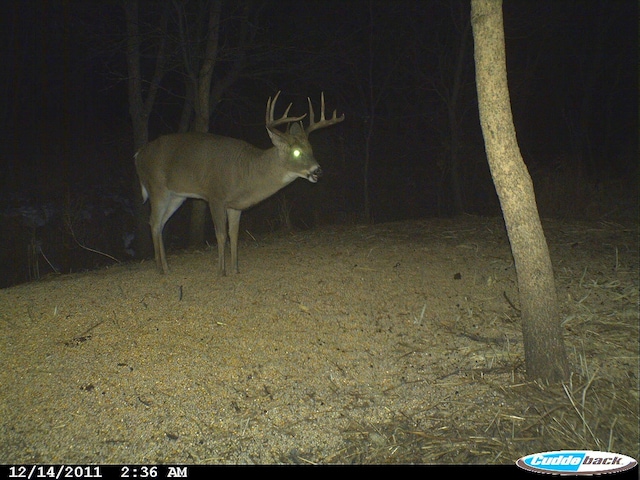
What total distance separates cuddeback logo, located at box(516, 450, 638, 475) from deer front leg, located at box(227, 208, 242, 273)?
4190mm

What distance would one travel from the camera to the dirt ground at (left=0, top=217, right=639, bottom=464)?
332 centimetres

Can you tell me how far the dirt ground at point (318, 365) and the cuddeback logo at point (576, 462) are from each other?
102 millimetres

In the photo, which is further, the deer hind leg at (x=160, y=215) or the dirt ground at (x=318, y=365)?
the deer hind leg at (x=160, y=215)

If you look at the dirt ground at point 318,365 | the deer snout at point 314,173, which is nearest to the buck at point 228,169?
the deer snout at point 314,173

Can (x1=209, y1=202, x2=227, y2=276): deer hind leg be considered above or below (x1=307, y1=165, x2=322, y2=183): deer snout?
below

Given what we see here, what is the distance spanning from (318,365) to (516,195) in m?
1.75

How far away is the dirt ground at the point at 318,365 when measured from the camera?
3.32 metres

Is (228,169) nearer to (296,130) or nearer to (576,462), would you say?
(296,130)

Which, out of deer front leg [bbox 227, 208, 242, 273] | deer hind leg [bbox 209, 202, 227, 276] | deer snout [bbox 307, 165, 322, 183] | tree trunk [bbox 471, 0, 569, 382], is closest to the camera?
tree trunk [bbox 471, 0, 569, 382]

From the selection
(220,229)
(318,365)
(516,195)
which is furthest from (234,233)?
(516,195)
